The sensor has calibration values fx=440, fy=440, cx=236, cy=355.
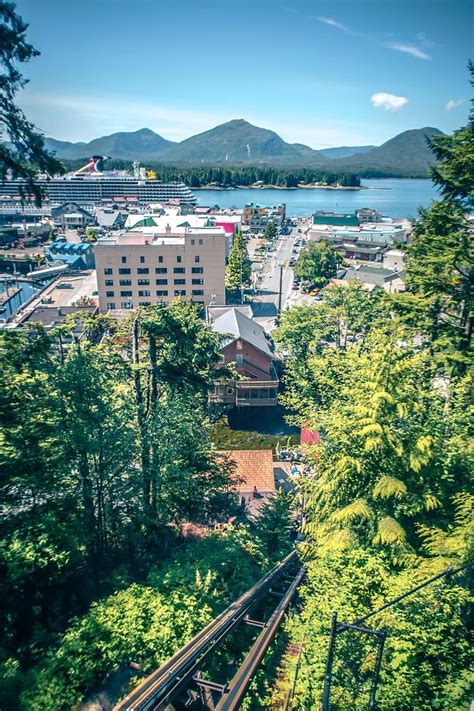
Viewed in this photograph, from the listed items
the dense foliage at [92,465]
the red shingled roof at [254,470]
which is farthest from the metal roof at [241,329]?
the dense foliage at [92,465]

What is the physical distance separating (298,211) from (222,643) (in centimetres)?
12853

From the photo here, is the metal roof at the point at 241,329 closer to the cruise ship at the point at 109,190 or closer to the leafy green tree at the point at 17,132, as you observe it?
the leafy green tree at the point at 17,132

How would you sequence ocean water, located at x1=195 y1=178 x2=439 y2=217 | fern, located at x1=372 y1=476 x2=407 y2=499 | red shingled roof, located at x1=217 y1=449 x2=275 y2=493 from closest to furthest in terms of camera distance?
fern, located at x1=372 y1=476 x2=407 y2=499 < red shingled roof, located at x1=217 y1=449 x2=275 y2=493 < ocean water, located at x1=195 y1=178 x2=439 y2=217

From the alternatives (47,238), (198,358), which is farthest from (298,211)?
(198,358)

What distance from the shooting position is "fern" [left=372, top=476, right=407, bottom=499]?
23.3 ft

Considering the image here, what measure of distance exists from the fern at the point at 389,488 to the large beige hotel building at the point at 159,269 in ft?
99.7

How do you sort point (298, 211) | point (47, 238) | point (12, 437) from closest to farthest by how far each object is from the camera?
point (12, 437) < point (47, 238) < point (298, 211)

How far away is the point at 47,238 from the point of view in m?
69.6

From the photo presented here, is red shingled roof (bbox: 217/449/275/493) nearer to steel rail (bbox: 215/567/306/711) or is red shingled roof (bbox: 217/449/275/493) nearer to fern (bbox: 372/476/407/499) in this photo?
steel rail (bbox: 215/567/306/711)

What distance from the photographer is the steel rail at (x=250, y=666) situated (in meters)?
5.45

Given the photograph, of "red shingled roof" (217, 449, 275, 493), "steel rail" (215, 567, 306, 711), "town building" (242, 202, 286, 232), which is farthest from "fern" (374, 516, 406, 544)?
"town building" (242, 202, 286, 232)

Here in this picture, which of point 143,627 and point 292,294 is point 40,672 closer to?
point 143,627

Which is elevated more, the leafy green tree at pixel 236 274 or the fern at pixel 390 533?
the fern at pixel 390 533

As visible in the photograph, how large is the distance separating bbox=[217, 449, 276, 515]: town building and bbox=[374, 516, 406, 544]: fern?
7.36 meters
